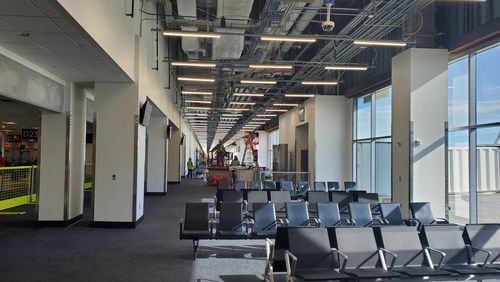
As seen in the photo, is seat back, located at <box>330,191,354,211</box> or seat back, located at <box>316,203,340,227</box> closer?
seat back, located at <box>316,203,340,227</box>

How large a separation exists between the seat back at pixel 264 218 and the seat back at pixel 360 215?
1326 millimetres

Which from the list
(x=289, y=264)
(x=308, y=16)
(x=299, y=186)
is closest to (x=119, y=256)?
(x=289, y=264)

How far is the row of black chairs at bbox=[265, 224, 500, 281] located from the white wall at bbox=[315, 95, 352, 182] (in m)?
10.2

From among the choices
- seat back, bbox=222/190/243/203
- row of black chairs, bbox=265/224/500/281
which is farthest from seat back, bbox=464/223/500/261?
seat back, bbox=222/190/243/203

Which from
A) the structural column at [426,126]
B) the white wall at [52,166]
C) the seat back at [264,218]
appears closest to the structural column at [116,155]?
the white wall at [52,166]

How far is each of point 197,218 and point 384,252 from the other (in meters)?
3.14

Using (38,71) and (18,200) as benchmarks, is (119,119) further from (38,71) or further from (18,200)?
(18,200)

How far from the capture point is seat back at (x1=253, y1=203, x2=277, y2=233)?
251 inches

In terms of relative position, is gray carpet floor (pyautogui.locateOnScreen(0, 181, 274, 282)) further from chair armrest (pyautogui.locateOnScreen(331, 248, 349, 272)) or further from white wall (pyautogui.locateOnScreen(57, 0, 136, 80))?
white wall (pyautogui.locateOnScreen(57, 0, 136, 80))

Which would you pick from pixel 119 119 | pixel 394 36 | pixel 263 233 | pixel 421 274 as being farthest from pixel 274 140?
pixel 421 274

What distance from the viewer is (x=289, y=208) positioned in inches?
257

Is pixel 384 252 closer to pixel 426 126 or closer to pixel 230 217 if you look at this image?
pixel 230 217

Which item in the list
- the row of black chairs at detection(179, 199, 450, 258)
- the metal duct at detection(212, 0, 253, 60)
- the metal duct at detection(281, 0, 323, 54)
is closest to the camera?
the row of black chairs at detection(179, 199, 450, 258)

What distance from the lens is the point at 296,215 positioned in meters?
6.54
